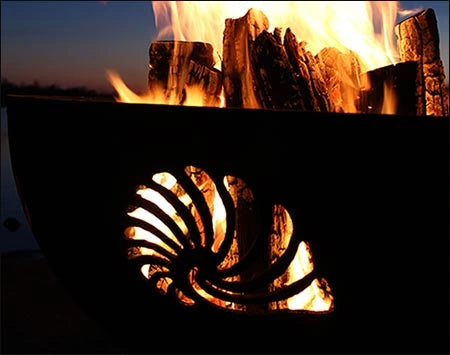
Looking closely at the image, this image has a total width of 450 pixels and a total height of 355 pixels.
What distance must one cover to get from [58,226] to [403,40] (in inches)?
39.3

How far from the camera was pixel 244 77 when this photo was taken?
1.42 m

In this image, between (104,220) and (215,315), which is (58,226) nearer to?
(104,220)

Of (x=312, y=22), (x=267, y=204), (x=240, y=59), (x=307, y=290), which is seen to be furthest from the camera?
(x=312, y=22)

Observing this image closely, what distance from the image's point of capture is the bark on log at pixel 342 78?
4.78ft

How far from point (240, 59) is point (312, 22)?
13.1 inches

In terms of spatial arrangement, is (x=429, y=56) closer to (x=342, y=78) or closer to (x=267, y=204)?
(x=342, y=78)

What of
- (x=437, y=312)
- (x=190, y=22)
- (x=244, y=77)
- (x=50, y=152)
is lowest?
(x=437, y=312)

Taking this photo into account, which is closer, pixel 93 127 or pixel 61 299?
pixel 93 127

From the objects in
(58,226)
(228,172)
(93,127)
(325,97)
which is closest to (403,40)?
(325,97)

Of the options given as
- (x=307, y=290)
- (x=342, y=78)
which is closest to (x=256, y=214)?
(x=307, y=290)

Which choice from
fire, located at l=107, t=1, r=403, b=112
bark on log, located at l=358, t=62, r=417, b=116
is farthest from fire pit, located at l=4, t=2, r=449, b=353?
fire, located at l=107, t=1, r=403, b=112

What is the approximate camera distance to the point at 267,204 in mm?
1106

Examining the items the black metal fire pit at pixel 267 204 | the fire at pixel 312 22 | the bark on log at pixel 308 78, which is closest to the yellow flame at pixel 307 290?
the black metal fire pit at pixel 267 204

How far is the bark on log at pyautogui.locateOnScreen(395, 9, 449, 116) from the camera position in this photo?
1433 mm
